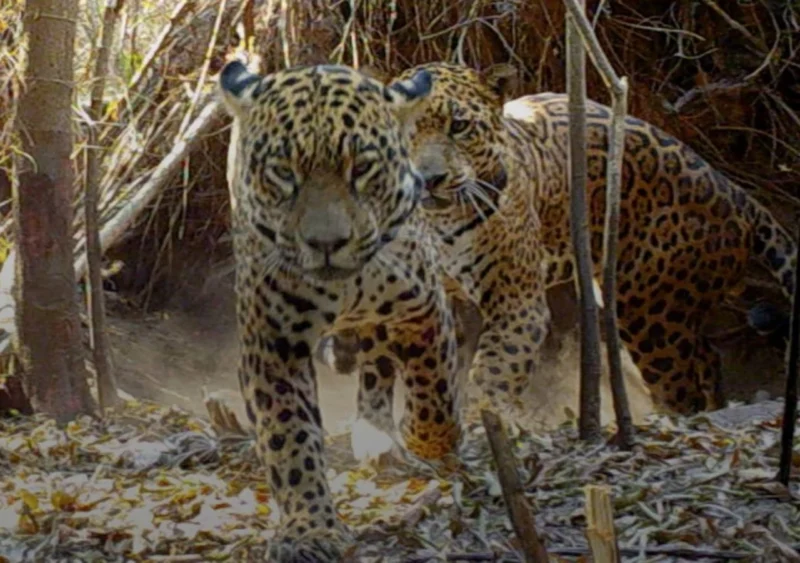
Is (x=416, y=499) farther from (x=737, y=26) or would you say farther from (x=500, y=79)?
(x=737, y=26)

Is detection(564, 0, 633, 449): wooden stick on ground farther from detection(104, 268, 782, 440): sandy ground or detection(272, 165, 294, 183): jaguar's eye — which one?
detection(104, 268, 782, 440): sandy ground

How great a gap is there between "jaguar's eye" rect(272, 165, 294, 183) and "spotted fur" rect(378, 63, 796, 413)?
2.20m

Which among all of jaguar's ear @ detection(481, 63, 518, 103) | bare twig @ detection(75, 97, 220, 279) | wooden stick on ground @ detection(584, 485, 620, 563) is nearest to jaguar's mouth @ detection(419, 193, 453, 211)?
jaguar's ear @ detection(481, 63, 518, 103)

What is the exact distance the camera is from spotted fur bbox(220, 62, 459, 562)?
3664mm

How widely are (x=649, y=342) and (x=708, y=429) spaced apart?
6.88 ft

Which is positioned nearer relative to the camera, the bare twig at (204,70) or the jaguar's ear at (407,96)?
the jaguar's ear at (407,96)

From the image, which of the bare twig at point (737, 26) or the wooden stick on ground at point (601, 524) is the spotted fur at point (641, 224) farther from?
the wooden stick on ground at point (601, 524)

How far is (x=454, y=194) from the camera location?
574 cm

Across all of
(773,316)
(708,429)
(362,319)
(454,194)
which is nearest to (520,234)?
(454,194)

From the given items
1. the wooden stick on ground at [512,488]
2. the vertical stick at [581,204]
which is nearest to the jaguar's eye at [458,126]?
the vertical stick at [581,204]

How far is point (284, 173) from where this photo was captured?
375 cm

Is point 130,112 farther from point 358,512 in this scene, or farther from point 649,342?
point 358,512

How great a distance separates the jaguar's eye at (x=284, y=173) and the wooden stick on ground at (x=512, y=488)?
1478mm

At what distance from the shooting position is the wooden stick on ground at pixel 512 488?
2291mm
